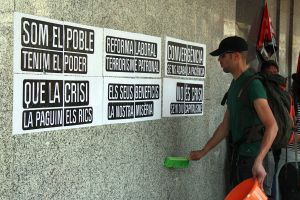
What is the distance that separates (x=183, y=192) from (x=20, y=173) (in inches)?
91.0

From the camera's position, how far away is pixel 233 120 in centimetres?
398

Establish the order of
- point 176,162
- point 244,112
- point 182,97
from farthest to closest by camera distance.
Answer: point 182,97 → point 176,162 → point 244,112

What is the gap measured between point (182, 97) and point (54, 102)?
1955 millimetres

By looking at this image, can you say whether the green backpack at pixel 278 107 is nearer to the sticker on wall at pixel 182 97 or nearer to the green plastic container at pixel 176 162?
the green plastic container at pixel 176 162

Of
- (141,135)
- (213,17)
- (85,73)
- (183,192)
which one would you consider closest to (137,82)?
(141,135)

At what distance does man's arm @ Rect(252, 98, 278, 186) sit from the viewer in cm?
345

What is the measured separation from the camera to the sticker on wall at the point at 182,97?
14.9 ft

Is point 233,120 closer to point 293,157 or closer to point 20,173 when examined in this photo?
point 293,157

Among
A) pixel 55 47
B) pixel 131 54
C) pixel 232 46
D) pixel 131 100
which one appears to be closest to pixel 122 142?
pixel 131 100

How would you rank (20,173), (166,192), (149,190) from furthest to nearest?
(166,192)
(149,190)
(20,173)

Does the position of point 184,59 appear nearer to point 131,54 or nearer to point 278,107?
point 131,54

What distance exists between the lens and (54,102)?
10.1 ft

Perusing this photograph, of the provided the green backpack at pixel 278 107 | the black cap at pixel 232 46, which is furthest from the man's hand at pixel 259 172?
the black cap at pixel 232 46

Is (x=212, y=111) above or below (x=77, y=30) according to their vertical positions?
below
